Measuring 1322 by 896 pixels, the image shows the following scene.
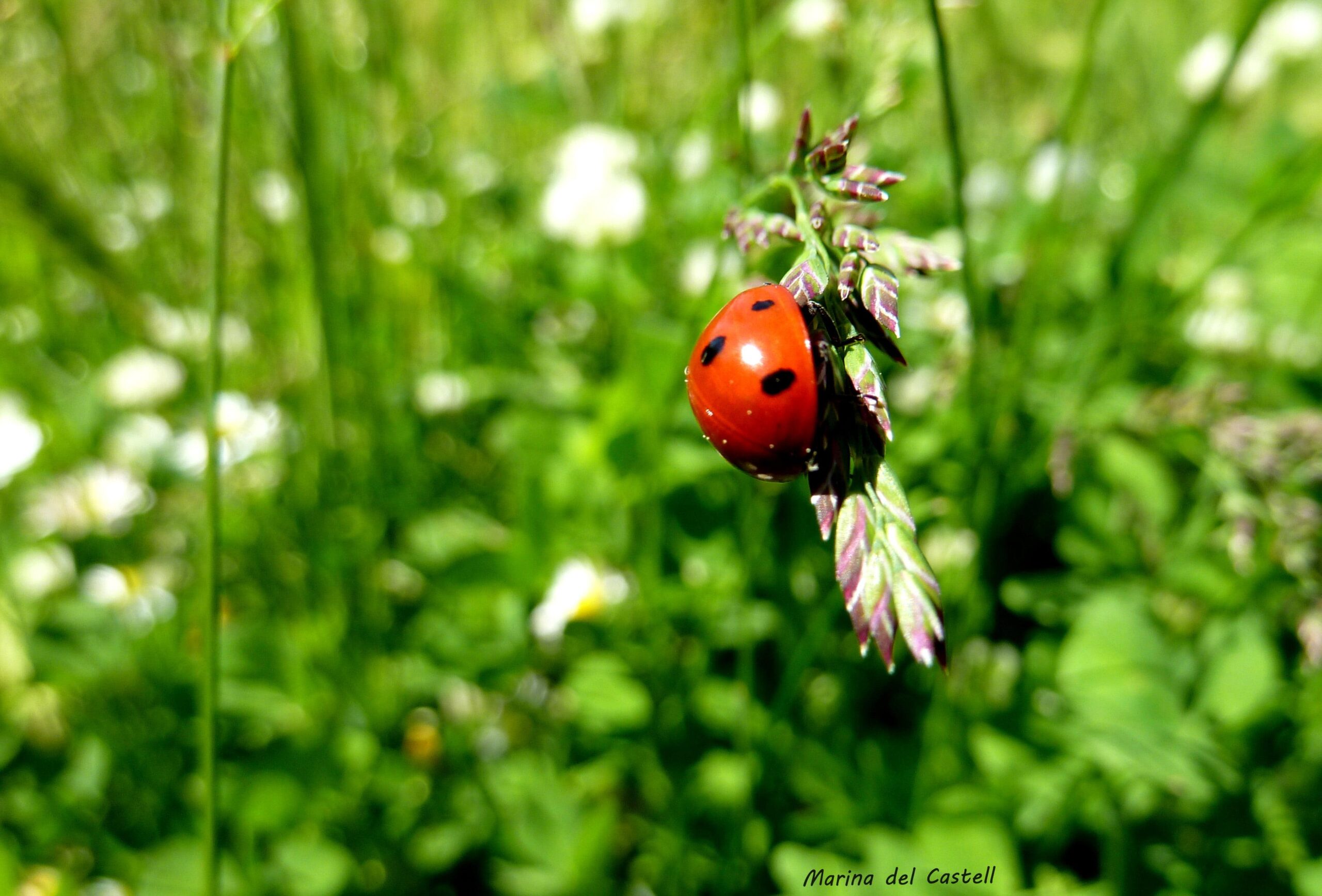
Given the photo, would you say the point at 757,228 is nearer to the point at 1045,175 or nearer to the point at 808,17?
the point at 808,17

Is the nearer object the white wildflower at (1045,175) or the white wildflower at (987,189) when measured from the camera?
the white wildflower at (1045,175)

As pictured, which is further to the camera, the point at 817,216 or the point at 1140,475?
the point at 1140,475

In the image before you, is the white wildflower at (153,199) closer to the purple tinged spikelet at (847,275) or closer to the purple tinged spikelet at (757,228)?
the purple tinged spikelet at (757,228)

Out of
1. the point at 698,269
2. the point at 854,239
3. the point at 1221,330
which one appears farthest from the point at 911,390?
the point at 854,239

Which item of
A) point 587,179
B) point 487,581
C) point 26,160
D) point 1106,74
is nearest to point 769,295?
point 487,581

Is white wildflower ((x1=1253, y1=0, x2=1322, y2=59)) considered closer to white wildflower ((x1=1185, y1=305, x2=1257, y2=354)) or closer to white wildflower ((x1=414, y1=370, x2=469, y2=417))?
white wildflower ((x1=1185, y1=305, x2=1257, y2=354))

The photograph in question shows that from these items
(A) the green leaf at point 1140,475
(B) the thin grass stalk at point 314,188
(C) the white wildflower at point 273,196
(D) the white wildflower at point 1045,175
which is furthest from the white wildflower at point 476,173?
(A) the green leaf at point 1140,475
